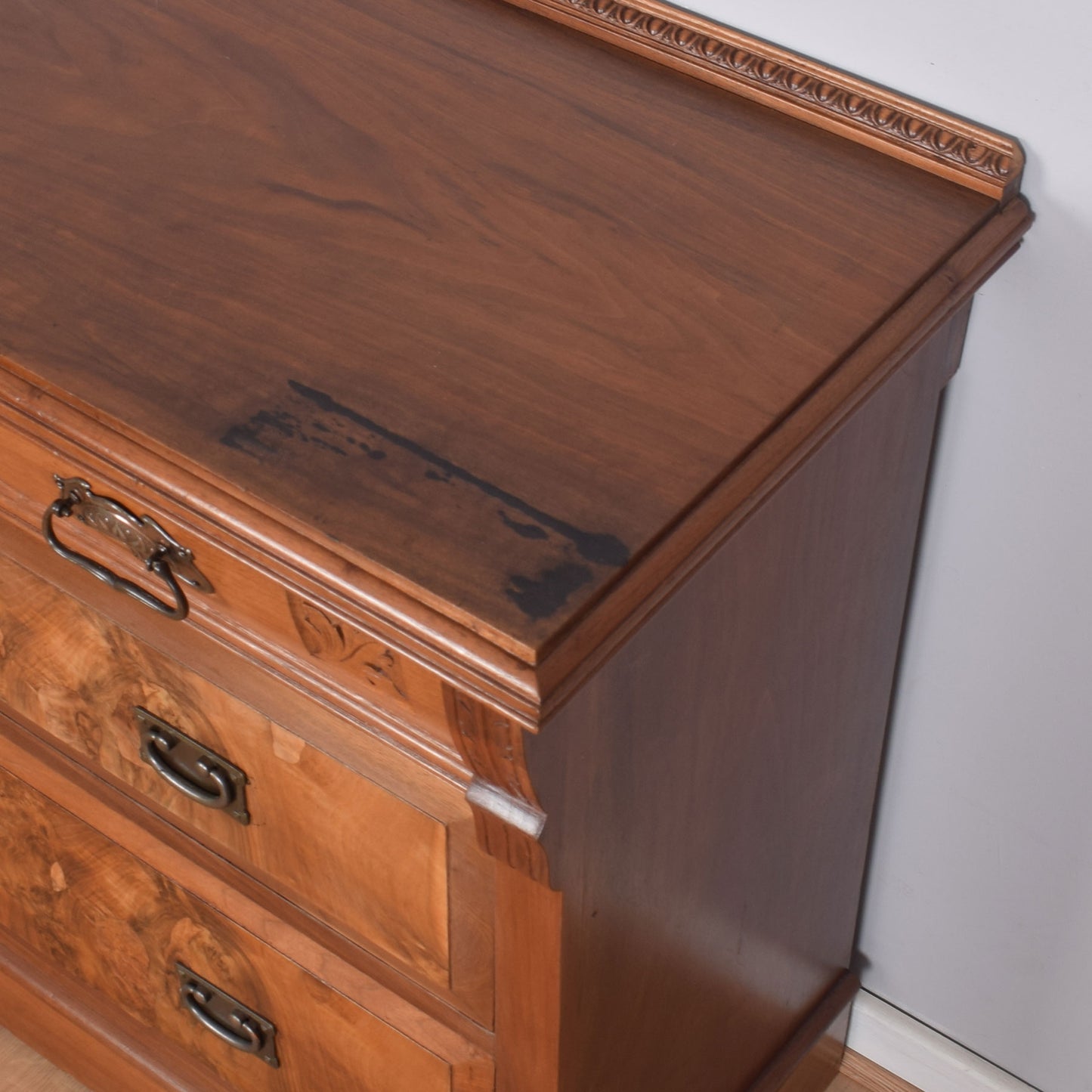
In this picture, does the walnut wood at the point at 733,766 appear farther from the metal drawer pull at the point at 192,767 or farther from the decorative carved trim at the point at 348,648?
the metal drawer pull at the point at 192,767

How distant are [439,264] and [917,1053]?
97 cm

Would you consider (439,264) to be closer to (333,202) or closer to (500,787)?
(333,202)

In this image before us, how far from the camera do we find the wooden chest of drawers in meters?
0.77

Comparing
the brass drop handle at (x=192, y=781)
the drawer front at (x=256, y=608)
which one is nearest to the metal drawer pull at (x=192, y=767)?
the brass drop handle at (x=192, y=781)

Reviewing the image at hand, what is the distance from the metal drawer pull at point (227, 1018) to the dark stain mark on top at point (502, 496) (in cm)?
59

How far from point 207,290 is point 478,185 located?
19cm

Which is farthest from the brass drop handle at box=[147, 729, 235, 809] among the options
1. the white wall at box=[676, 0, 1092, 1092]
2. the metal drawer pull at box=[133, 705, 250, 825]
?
Result: the white wall at box=[676, 0, 1092, 1092]

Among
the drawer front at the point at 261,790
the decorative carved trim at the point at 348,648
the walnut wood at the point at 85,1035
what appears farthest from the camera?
the walnut wood at the point at 85,1035

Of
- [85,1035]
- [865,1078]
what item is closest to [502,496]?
[85,1035]

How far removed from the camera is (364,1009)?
1.07 m

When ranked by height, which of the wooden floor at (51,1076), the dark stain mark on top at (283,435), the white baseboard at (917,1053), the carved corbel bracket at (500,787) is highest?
the dark stain mark on top at (283,435)

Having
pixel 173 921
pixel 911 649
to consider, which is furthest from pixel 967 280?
pixel 173 921

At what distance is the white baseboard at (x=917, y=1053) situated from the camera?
146 centimetres

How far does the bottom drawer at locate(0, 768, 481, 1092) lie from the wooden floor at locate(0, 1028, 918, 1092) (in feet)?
0.76
